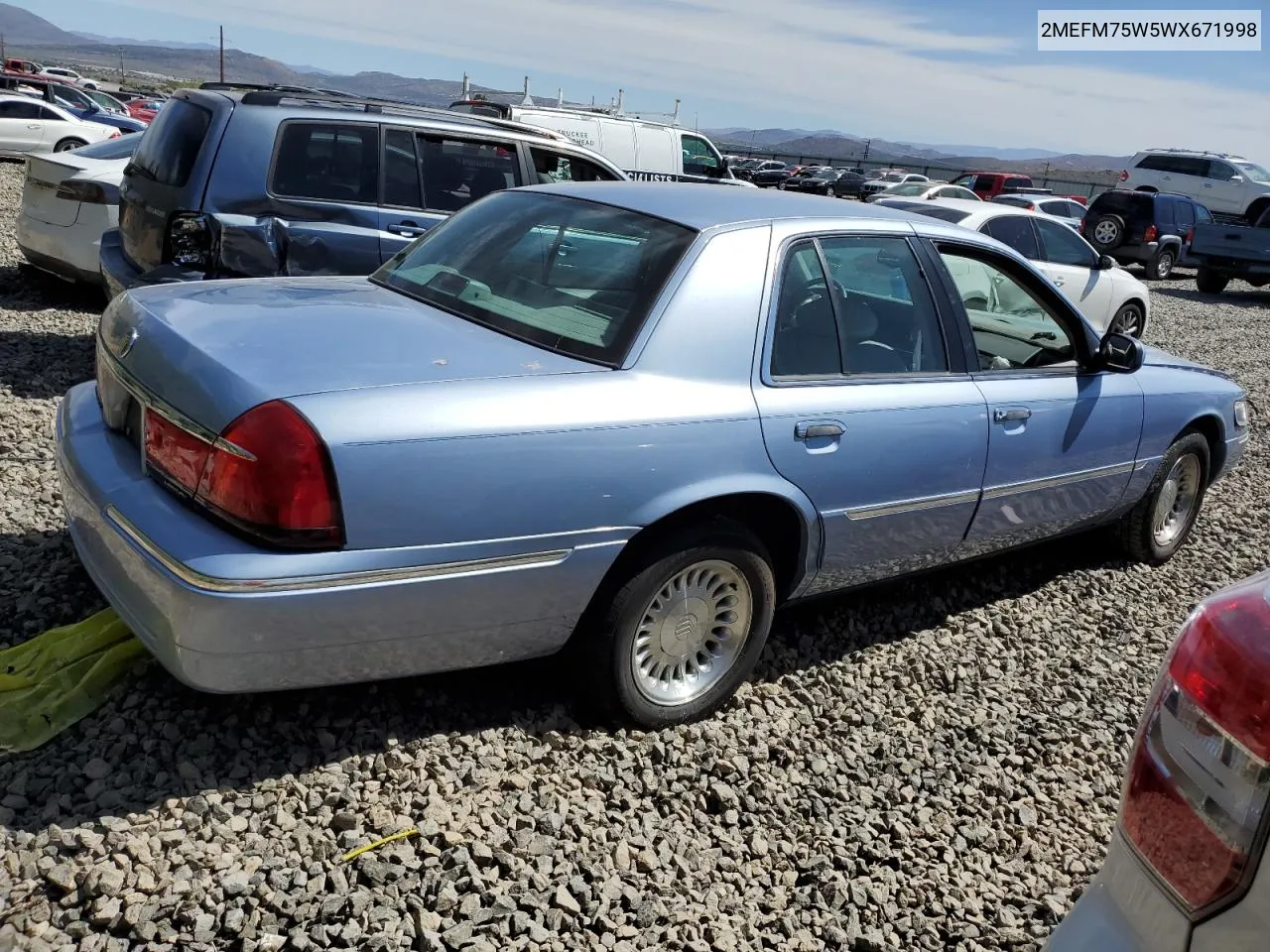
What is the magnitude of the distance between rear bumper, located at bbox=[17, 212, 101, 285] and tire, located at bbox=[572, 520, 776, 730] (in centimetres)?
603

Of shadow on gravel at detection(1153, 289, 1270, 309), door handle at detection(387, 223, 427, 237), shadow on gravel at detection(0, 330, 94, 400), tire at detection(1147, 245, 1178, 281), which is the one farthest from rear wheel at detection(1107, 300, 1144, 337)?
tire at detection(1147, 245, 1178, 281)

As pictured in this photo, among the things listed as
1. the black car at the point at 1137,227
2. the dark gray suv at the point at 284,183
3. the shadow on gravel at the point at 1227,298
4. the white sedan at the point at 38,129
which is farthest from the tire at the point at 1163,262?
the white sedan at the point at 38,129

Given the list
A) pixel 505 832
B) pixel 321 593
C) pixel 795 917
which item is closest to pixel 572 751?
pixel 505 832

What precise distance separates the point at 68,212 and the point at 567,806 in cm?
679

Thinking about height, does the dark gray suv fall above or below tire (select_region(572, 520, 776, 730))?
above

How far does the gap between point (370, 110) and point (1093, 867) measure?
5.59 m

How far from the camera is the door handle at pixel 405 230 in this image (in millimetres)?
6449

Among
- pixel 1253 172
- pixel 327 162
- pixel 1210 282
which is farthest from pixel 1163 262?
pixel 327 162

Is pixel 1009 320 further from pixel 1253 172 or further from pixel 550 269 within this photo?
pixel 1253 172

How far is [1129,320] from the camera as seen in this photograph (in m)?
11.9

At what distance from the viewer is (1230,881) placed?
149 centimetres

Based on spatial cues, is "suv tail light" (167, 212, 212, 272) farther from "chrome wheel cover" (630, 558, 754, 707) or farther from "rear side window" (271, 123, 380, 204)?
"chrome wheel cover" (630, 558, 754, 707)

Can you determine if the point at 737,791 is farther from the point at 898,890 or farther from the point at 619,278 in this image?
the point at 619,278

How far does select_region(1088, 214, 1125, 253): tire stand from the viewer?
21.4m
